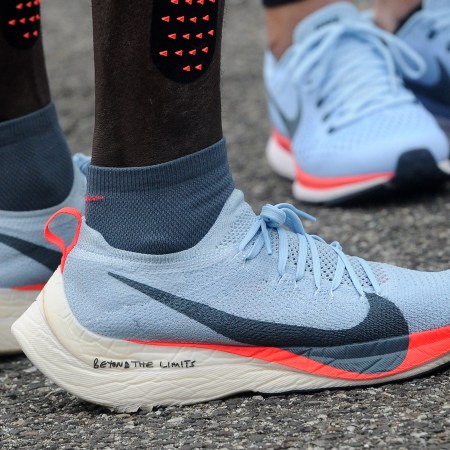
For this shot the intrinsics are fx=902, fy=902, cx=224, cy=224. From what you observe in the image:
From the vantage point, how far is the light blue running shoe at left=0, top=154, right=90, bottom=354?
4.78 ft

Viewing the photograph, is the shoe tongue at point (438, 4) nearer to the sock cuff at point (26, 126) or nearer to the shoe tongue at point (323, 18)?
the shoe tongue at point (323, 18)

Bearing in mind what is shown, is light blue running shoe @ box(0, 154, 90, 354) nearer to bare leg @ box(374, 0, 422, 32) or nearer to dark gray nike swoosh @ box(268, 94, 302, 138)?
dark gray nike swoosh @ box(268, 94, 302, 138)

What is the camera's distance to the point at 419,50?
2.34m

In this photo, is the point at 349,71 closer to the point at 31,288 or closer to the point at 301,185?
the point at 301,185

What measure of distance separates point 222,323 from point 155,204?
0.61ft

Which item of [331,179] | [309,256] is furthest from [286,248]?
[331,179]

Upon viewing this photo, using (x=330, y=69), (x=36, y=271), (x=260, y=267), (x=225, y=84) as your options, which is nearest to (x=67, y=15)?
(x=225, y=84)

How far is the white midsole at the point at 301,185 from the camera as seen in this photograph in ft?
6.91

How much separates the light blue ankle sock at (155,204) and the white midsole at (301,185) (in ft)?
3.08

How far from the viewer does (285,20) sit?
7.57 ft

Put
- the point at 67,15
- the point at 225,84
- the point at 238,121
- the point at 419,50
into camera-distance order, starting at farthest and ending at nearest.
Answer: the point at 67,15, the point at 225,84, the point at 238,121, the point at 419,50

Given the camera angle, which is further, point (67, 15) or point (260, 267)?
point (67, 15)

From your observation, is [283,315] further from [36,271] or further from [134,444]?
[36,271]

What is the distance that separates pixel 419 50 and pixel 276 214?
4.03 ft
